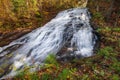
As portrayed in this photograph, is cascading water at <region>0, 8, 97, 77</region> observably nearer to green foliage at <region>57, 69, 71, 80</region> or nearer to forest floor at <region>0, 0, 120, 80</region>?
forest floor at <region>0, 0, 120, 80</region>

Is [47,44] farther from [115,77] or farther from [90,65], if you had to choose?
[115,77]

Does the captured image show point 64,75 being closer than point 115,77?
Yes

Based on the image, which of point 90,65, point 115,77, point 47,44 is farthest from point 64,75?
point 47,44

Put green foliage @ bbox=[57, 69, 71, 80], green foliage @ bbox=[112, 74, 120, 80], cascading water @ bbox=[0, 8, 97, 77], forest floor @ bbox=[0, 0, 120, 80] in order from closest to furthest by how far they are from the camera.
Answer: green foliage @ bbox=[57, 69, 71, 80] → forest floor @ bbox=[0, 0, 120, 80] → green foliage @ bbox=[112, 74, 120, 80] → cascading water @ bbox=[0, 8, 97, 77]

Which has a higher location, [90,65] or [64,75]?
[64,75]

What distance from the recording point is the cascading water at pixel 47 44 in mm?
9477

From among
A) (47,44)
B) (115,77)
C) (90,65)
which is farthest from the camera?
(47,44)

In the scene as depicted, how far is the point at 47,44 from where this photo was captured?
11062mm

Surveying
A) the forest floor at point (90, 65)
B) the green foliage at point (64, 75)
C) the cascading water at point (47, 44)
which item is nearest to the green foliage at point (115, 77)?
the forest floor at point (90, 65)

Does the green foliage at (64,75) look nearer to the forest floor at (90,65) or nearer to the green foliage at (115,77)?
the forest floor at (90,65)

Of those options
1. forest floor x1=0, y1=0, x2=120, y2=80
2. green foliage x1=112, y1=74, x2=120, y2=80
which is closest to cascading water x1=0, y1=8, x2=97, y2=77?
forest floor x1=0, y1=0, x2=120, y2=80

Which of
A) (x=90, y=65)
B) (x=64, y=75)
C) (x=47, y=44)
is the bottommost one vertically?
(x=90, y=65)

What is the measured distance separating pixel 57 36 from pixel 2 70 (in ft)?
12.0

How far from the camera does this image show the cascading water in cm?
948
